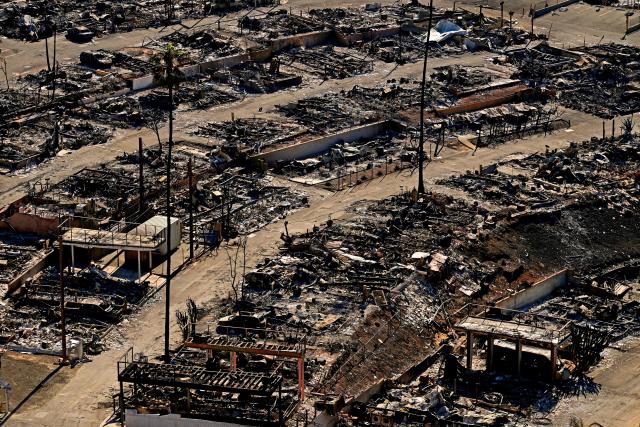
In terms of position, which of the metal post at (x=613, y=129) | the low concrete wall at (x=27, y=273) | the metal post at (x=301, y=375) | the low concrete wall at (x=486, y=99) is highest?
the metal post at (x=301, y=375)

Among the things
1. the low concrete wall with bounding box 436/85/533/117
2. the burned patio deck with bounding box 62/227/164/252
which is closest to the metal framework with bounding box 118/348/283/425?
the burned patio deck with bounding box 62/227/164/252

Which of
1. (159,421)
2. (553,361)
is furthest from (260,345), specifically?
(553,361)

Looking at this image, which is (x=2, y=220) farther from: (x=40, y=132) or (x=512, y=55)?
(x=512, y=55)

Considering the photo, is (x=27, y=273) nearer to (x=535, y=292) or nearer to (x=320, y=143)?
(x=535, y=292)

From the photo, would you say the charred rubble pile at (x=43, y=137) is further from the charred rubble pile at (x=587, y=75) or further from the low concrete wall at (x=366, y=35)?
the charred rubble pile at (x=587, y=75)

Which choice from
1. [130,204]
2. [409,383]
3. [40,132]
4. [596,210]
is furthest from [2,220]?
[596,210]

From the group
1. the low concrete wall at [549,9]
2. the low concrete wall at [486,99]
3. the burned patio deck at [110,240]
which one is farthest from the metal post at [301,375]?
the low concrete wall at [549,9]
